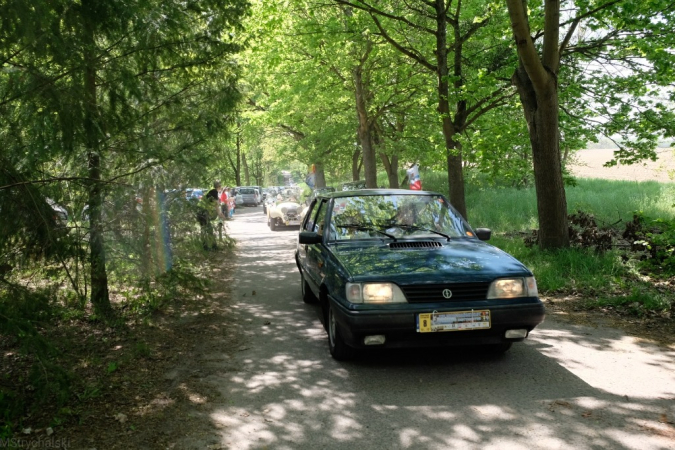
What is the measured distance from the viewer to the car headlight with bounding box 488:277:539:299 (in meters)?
4.89

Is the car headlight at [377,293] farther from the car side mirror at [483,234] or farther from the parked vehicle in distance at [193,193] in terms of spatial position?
the parked vehicle in distance at [193,193]

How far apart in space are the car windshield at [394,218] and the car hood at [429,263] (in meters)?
0.37

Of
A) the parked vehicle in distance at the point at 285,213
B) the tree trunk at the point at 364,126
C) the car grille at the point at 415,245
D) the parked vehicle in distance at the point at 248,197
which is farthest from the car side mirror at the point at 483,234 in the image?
the parked vehicle in distance at the point at 248,197

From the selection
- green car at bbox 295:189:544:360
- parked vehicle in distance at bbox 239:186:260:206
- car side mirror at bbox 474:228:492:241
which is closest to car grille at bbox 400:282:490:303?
green car at bbox 295:189:544:360

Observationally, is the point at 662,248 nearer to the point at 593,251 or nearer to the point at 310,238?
the point at 593,251

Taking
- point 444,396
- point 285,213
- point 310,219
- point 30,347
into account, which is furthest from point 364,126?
point 30,347

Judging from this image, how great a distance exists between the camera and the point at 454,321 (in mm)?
4727

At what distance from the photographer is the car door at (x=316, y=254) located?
6.27 metres

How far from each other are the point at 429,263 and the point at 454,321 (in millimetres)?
633

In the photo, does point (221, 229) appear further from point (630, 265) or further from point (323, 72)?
point (323, 72)

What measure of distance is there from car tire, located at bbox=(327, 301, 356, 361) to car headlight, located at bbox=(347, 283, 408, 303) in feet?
1.73

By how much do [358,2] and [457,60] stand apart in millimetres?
2956

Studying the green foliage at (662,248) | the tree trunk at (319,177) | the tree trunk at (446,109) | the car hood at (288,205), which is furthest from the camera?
the tree trunk at (319,177)

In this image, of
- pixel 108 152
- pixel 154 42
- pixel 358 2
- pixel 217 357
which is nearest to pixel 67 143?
pixel 108 152
